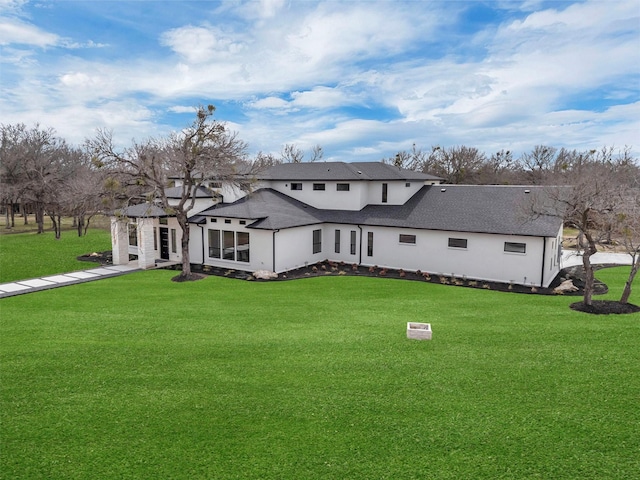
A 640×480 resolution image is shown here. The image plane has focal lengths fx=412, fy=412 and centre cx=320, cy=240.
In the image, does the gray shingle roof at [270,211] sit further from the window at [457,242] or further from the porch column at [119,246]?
the window at [457,242]

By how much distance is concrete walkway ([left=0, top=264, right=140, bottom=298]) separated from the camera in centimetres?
1645

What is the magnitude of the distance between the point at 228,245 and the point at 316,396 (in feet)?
52.4

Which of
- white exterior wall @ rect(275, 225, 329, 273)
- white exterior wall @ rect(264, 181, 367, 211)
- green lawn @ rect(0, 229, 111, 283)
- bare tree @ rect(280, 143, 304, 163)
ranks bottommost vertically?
green lawn @ rect(0, 229, 111, 283)

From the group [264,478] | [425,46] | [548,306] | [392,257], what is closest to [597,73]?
[425,46]

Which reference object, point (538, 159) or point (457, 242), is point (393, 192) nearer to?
point (457, 242)

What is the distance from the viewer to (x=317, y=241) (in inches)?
917

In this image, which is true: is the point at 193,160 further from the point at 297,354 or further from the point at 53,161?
the point at 53,161

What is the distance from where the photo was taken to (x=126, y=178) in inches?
822

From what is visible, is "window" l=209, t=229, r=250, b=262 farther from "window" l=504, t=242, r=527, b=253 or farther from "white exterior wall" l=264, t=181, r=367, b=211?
"window" l=504, t=242, r=527, b=253

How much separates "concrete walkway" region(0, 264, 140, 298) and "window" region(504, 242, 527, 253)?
709 inches

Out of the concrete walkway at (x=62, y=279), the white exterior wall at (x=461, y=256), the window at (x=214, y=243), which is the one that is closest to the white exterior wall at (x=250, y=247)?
the window at (x=214, y=243)

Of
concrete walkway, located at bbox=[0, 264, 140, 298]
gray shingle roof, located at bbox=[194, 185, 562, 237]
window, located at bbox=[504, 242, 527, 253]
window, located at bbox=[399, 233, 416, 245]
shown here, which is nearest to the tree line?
gray shingle roof, located at bbox=[194, 185, 562, 237]

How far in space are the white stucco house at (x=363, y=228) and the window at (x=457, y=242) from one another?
0.05m

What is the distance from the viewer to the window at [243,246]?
69.9ft
